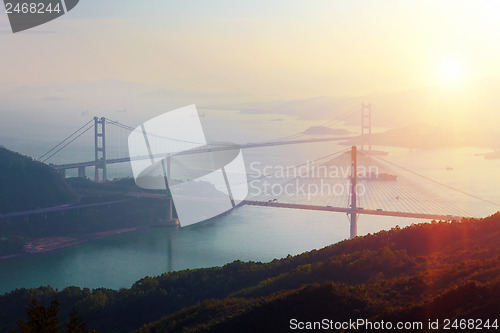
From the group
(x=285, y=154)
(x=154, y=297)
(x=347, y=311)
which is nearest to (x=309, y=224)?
(x=154, y=297)

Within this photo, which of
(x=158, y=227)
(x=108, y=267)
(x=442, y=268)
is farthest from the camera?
(x=158, y=227)

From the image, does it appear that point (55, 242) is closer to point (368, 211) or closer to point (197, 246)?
point (197, 246)

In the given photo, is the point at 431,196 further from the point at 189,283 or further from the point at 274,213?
the point at 189,283

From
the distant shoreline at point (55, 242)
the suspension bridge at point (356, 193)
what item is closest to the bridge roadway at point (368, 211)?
the suspension bridge at point (356, 193)

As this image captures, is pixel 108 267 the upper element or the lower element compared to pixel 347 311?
lower

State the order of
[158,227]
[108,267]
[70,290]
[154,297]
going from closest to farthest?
1. [154,297]
2. [70,290]
3. [108,267]
4. [158,227]
